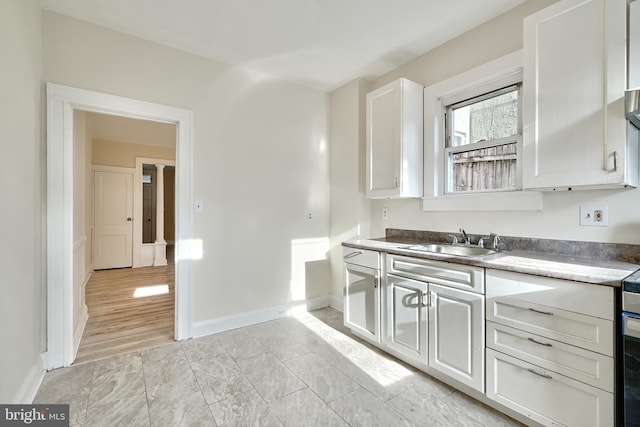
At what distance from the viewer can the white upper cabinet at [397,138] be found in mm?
2498

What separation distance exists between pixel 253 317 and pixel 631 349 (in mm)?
2694

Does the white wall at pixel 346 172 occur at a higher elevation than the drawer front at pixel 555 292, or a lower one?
higher

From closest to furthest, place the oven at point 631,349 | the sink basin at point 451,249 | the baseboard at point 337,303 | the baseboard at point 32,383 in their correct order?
the oven at point 631,349 → the baseboard at point 32,383 → the sink basin at point 451,249 → the baseboard at point 337,303

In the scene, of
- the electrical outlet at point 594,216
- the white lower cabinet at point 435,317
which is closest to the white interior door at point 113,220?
the white lower cabinet at point 435,317

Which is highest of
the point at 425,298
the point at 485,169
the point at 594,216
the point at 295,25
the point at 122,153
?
the point at 295,25

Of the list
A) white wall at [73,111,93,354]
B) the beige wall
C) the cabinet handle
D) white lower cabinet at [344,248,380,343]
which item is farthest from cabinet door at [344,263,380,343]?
the beige wall

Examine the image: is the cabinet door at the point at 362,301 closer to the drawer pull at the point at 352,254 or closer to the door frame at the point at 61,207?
the drawer pull at the point at 352,254

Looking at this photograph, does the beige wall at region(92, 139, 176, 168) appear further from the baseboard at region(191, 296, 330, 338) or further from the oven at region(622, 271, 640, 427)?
the oven at region(622, 271, 640, 427)

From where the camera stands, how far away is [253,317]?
116 inches

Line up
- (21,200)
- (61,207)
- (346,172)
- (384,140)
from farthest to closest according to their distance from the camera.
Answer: (346,172) < (384,140) < (61,207) < (21,200)

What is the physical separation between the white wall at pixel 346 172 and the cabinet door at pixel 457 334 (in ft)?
4.54

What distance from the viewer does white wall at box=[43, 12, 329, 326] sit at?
88.0 inches

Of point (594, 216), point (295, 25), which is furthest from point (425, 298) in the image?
point (295, 25)

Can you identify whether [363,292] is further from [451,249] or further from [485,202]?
[485,202]
